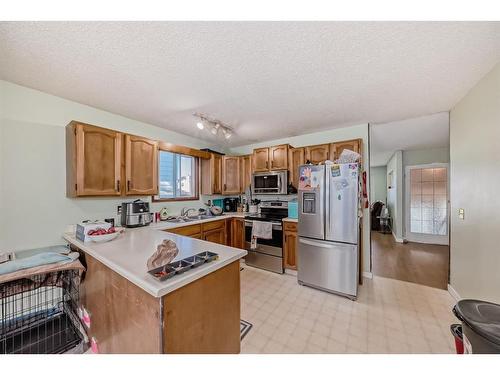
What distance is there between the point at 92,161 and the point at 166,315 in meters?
1.97

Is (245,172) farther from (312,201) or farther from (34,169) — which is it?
(34,169)

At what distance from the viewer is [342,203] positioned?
2314mm

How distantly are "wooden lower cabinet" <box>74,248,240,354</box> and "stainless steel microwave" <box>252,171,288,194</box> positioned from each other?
209 cm

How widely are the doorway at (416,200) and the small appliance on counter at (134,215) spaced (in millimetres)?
3743

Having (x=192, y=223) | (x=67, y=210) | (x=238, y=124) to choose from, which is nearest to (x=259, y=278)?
(x=192, y=223)

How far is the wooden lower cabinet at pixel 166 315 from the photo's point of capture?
3.06 feet

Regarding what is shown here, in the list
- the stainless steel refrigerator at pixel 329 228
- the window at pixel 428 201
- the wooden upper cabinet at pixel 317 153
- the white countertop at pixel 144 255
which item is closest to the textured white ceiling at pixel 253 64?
the wooden upper cabinet at pixel 317 153

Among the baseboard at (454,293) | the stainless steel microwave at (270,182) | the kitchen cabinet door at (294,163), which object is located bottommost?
the baseboard at (454,293)

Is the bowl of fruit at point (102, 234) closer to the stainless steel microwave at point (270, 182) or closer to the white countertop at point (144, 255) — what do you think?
the white countertop at point (144, 255)

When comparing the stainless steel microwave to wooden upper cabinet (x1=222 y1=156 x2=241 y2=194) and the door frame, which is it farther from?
the door frame

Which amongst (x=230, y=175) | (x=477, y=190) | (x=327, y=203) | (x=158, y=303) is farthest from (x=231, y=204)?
(x=477, y=190)

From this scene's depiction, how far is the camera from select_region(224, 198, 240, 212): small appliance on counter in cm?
402

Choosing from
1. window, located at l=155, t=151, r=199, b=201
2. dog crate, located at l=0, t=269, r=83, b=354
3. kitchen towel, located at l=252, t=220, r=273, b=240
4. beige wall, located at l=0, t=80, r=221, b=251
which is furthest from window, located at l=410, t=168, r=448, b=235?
beige wall, located at l=0, t=80, r=221, b=251
